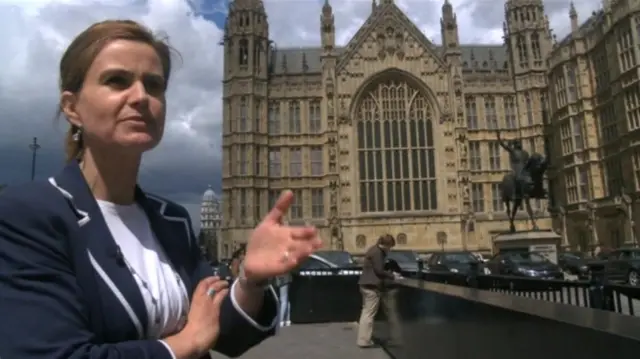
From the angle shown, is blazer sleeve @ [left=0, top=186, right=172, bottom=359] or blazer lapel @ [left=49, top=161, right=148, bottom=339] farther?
blazer lapel @ [left=49, top=161, right=148, bottom=339]

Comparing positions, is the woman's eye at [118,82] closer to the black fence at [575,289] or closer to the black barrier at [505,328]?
the black barrier at [505,328]

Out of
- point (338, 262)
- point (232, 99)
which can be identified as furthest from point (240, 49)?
point (338, 262)

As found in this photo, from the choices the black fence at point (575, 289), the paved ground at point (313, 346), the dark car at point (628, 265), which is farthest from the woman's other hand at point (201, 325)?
the dark car at point (628, 265)

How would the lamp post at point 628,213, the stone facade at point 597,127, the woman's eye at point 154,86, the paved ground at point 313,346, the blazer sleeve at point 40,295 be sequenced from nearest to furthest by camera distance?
the blazer sleeve at point 40,295 < the woman's eye at point 154,86 < the paved ground at point 313,346 < the lamp post at point 628,213 < the stone facade at point 597,127

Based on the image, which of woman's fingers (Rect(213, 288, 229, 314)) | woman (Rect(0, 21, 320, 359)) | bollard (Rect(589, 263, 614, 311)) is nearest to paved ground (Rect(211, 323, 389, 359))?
bollard (Rect(589, 263, 614, 311))

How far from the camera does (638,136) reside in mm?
31562

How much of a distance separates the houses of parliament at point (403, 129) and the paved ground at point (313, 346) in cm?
2717

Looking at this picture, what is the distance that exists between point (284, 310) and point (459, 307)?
28.7 ft

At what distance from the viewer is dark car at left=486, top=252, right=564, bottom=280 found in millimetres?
14891

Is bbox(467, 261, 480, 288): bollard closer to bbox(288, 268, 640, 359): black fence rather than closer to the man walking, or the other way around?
bbox(288, 268, 640, 359): black fence

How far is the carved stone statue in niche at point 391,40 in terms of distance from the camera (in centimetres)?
4216

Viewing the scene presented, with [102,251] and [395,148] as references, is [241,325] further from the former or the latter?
[395,148]

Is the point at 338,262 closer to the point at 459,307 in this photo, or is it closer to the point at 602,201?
the point at 459,307

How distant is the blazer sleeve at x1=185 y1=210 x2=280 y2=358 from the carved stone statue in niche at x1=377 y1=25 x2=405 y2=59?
1664 inches
